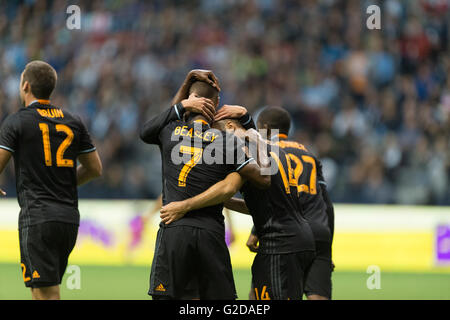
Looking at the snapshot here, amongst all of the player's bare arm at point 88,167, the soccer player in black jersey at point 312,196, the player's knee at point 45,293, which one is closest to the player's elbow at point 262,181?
the soccer player in black jersey at point 312,196

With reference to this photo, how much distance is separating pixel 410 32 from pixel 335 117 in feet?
9.24

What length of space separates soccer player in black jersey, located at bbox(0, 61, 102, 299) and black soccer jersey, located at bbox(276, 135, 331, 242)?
1.84 metres

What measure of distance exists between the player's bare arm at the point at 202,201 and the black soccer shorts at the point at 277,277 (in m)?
0.72

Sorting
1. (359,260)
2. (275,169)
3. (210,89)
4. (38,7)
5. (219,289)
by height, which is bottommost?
(359,260)

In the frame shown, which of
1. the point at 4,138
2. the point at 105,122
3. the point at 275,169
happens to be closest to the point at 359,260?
the point at 105,122

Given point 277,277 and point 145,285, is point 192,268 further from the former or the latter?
point 145,285

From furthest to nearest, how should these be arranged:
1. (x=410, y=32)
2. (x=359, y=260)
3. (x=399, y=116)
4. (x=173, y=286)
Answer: (x=410, y=32) < (x=399, y=116) < (x=359, y=260) < (x=173, y=286)

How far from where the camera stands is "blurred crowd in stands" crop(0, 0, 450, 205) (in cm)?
1280

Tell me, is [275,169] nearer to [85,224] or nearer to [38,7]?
[85,224]

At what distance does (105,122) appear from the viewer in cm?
1411

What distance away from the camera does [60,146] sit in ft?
18.0

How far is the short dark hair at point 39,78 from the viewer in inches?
213

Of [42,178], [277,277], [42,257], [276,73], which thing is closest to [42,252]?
[42,257]

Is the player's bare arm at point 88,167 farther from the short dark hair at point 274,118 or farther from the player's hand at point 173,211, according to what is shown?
the short dark hair at point 274,118
